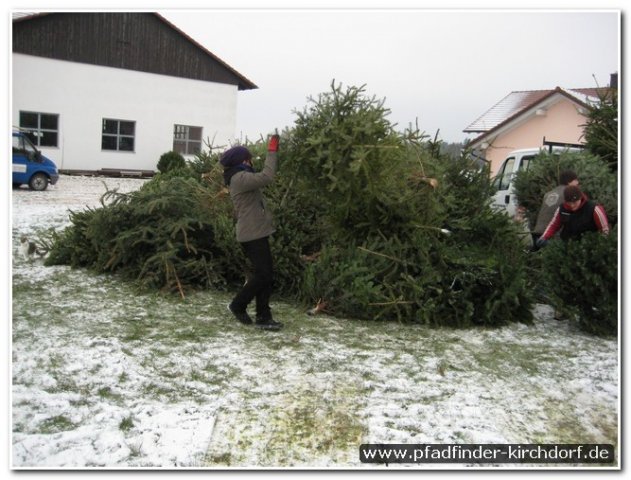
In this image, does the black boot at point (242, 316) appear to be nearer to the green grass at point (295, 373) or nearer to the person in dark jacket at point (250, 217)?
the green grass at point (295, 373)

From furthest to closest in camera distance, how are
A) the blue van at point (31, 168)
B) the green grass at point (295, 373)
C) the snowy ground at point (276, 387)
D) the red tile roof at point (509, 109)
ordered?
the red tile roof at point (509, 109)
the blue van at point (31, 168)
the green grass at point (295, 373)
the snowy ground at point (276, 387)

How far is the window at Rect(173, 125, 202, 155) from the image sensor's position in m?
27.3

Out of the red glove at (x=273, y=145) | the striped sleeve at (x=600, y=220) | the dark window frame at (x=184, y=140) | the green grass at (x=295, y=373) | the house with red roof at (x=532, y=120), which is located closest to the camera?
the green grass at (x=295, y=373)

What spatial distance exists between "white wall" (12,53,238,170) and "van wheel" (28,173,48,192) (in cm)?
459

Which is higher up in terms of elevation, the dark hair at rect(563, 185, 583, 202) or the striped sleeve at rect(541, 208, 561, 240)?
the dark hair at rect(563, 185, 583, 202)

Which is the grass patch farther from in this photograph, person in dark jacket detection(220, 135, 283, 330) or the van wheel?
the van wheel

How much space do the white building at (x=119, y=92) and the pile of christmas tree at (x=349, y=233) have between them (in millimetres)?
12031

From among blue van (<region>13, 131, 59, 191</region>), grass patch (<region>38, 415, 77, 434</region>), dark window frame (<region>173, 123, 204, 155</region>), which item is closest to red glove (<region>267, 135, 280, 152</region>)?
grass patch (<region>38, 415, 77, 434</region>)

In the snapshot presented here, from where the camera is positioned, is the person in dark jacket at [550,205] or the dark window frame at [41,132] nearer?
the person in dark jacket at [550,205]

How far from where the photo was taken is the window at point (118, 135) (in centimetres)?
2436

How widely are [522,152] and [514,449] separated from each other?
28.2 feet

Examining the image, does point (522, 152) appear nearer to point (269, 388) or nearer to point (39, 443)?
point (269, 388)

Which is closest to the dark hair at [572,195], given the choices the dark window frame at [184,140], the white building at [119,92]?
the white building at [119,92]

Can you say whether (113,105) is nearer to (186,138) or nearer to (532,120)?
(186,138)
